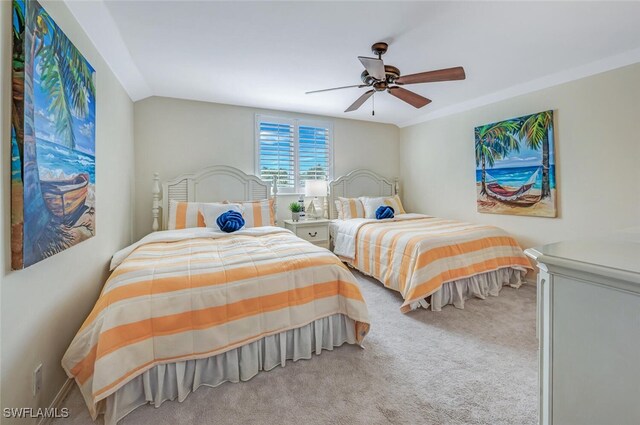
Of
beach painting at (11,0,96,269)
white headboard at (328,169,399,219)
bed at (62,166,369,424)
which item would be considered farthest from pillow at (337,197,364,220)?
beach painting at (11,0,96,269)

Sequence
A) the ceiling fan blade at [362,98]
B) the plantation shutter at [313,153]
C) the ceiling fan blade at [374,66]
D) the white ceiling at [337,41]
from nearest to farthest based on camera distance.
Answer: the white ceiling at [337,41]
the ceiling fan blade at [374,66]
the ceiling fan blade at [362,98]
the plantation shutter at [313,153]

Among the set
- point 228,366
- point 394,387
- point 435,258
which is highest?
point 435,258

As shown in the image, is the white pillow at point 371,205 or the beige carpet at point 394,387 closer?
the beige carpet at point 394,387

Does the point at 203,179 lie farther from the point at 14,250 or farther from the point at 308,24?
the point at 14,250

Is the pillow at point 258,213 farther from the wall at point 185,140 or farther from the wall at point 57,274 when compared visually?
the wall at point 57,274

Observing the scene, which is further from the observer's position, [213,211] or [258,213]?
[258,213]

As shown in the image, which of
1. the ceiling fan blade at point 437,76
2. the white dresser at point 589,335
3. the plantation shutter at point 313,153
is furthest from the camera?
the plantation shutter at point 313,153

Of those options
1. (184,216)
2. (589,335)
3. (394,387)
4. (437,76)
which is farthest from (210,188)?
(589,335)

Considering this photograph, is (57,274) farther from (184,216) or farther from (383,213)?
(383,213)

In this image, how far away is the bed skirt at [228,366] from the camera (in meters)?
1.47

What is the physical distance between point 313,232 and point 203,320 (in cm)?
238

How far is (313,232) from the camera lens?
12.6 feet

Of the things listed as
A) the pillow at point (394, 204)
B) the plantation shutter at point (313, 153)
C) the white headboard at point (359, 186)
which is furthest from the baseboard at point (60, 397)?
the pillow at point (394, 204)

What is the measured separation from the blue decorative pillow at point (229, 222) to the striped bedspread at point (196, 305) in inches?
22.8
